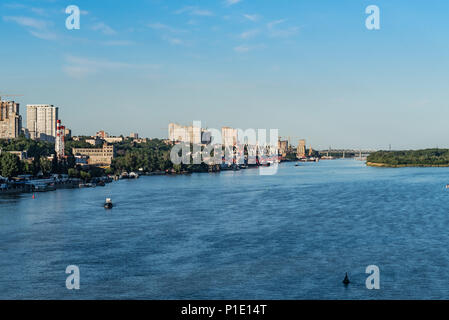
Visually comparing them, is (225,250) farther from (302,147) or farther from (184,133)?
(302,147)

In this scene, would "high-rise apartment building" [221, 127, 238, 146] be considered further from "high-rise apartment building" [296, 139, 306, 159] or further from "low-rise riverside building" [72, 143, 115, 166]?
"high-rise apartment building" [296, 139, 306, 159]

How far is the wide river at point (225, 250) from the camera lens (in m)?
10.4

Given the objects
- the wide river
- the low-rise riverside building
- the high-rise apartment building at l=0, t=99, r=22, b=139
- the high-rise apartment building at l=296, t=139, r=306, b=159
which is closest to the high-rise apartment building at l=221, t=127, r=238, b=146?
the low-rise riverside building

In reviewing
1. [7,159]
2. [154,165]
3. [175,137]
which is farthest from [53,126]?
[7,159]

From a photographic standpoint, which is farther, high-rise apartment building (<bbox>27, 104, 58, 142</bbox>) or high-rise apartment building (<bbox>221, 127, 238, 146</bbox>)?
high-rise apartment building (<bbox>221, 127, 238, 146</bbox>)

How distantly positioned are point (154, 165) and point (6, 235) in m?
44.5

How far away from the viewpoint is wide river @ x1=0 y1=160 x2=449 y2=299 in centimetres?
1041

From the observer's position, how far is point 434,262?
40.6ft

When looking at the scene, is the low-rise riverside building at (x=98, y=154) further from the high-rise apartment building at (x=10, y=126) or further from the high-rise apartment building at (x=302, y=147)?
the high-rise apartment building at (x=302, y=147)

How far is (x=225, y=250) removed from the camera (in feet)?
45.4

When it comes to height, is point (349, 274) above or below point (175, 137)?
below

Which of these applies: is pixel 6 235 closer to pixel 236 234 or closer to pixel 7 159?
pixel 236 234

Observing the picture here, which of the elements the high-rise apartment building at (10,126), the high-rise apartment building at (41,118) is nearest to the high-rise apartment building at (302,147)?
the high-rise apartment building at (41,118)

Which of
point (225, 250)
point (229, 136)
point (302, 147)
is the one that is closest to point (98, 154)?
point (229, 136)
